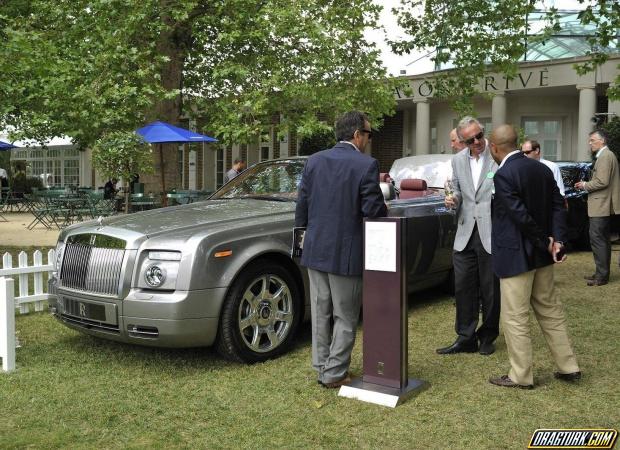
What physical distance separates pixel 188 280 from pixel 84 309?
0.96 metres

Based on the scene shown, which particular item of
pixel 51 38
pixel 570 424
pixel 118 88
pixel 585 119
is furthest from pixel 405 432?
pixel 585 119

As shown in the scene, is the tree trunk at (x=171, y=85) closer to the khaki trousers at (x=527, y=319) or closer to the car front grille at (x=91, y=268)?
the car front grille at (x=91, y=268)

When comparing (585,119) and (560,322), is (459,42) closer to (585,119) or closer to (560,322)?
(585,119)

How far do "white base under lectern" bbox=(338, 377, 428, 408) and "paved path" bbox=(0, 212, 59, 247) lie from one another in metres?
10.4

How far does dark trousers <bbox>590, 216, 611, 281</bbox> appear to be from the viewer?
330 inches

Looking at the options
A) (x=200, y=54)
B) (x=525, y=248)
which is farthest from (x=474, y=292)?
(x=200, y=54)

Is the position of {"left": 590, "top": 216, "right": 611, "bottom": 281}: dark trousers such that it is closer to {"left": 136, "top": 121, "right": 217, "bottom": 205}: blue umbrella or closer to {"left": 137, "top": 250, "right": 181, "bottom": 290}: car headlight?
{"left": 137, "top": 250, "right": 181, "bottom": 290}: car headlight

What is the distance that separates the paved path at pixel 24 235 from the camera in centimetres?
1380

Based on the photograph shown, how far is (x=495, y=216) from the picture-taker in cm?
451

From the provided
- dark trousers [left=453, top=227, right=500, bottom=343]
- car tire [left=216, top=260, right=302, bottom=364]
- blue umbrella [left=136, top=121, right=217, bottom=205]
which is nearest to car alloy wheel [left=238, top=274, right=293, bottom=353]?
car tire [left=216, top=260, right=302, bottom=364]

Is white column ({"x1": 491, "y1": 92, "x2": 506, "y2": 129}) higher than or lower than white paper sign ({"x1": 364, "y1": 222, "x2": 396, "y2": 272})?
higher

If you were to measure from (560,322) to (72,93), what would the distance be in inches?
331

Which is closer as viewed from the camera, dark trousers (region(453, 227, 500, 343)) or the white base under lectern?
the white base under lectern

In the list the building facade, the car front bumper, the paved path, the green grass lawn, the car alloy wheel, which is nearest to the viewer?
the green grass lawn
